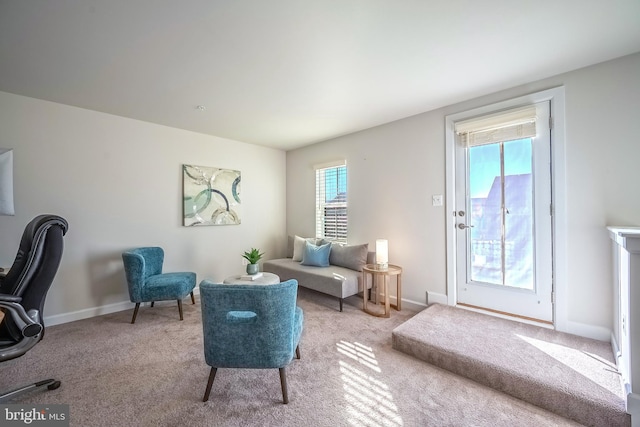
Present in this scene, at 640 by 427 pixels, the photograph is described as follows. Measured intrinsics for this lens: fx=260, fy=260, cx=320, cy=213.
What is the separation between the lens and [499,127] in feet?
8.75

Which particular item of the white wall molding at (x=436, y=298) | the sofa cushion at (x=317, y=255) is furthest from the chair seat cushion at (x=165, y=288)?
the white wall molding at (x=436, y=298)

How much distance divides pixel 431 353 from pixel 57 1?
3452mm

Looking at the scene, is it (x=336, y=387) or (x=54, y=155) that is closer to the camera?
(x=336, y=387)

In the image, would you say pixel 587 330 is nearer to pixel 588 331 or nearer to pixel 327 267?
pixel 588 331

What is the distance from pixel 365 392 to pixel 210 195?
335 cm

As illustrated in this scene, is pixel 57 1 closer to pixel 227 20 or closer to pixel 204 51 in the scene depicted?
pixel 204 51

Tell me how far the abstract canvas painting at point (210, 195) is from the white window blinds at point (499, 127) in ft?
10.9

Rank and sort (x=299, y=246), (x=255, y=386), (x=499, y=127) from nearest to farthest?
(x=255, y=386)
(x=499, y=127)
(x=299, y=246)

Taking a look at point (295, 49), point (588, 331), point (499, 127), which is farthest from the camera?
point (499, 127)

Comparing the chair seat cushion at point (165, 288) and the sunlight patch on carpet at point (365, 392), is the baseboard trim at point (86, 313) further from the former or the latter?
the sunlight patch on carpet at point (365, 392)

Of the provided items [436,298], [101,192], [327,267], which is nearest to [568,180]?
[436,298]

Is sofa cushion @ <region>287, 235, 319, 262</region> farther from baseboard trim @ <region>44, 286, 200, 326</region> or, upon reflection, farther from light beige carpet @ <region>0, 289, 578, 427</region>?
baseboard trim @ <region>44, 286, 200, 326</region>

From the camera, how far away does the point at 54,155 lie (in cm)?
289

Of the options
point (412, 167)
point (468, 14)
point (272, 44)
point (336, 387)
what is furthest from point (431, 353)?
point (272, 44)
